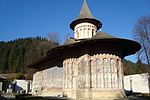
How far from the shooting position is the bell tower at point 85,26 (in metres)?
25.4

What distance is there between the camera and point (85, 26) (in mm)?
25469

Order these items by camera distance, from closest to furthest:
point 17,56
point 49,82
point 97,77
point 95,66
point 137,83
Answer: point 97,77 < point 95,66 < point 49,82 < point 137,83 < point 17,56

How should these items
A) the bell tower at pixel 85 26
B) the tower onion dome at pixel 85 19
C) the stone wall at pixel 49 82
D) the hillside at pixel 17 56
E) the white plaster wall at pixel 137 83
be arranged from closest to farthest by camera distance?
the stone wall at pixel 49 82, the bell tower at pixel 85 26, the tower onion dome at pixel 85 19, the white plaster wall at pixel 137 83, the hillside at pixel 17 56

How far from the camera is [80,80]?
1862cm

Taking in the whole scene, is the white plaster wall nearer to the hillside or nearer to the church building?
the church building

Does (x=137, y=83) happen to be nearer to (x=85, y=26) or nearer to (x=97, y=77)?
(x=85, y=26)

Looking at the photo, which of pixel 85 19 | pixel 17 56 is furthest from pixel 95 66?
pixel 17 56

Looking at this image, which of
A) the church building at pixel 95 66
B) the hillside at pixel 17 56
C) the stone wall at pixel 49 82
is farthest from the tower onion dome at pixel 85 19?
the hillside at pixel 17 56

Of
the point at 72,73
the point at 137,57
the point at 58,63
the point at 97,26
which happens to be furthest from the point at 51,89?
the point at 137,57

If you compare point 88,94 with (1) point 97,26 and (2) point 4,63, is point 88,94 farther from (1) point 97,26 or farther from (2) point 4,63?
(2) point 4,63

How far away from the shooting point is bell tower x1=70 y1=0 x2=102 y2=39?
25375 millimetres

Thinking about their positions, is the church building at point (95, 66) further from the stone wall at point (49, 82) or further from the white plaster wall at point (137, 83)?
the white plaster wall at point (137, 83)

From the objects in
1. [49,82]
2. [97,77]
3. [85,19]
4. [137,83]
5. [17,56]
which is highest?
[17,56]

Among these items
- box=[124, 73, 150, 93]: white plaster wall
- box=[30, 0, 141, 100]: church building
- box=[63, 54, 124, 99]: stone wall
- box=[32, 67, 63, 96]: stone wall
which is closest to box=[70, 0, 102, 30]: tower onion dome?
box=[30, 0, 141, 100]: church building
